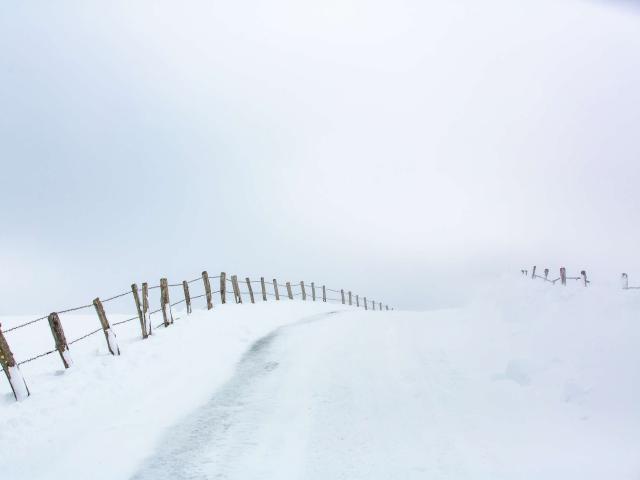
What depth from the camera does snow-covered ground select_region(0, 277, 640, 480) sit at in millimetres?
5668

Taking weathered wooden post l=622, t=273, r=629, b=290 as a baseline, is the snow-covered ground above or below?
above

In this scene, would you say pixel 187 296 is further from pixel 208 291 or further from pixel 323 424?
pixel 323 424

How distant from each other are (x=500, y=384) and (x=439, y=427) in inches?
87.8

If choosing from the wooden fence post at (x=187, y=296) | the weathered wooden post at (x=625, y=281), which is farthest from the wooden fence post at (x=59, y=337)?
the weathered wooden post at (x=625, y=281)

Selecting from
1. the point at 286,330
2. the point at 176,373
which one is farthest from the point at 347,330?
the point at 176,373

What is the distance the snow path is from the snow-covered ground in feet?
0.09

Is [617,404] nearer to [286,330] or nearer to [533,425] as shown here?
[533,425]

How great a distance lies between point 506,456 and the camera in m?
5.55

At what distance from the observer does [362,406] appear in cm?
752

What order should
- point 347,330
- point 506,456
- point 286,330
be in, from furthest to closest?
1. point 286,330
2. point 347,330
3. point 506,456

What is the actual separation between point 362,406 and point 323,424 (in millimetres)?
888

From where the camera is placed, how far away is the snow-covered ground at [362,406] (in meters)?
5.67

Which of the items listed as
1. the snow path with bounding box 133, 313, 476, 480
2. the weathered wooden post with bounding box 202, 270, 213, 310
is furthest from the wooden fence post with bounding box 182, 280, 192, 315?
the snow path with bounding box 133, 313, 476, 480

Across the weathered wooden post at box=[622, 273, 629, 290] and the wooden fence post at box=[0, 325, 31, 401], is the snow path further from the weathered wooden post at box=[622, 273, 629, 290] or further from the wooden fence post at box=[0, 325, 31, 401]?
the weathered wooden post at box=[622, 273, 629, 290]
